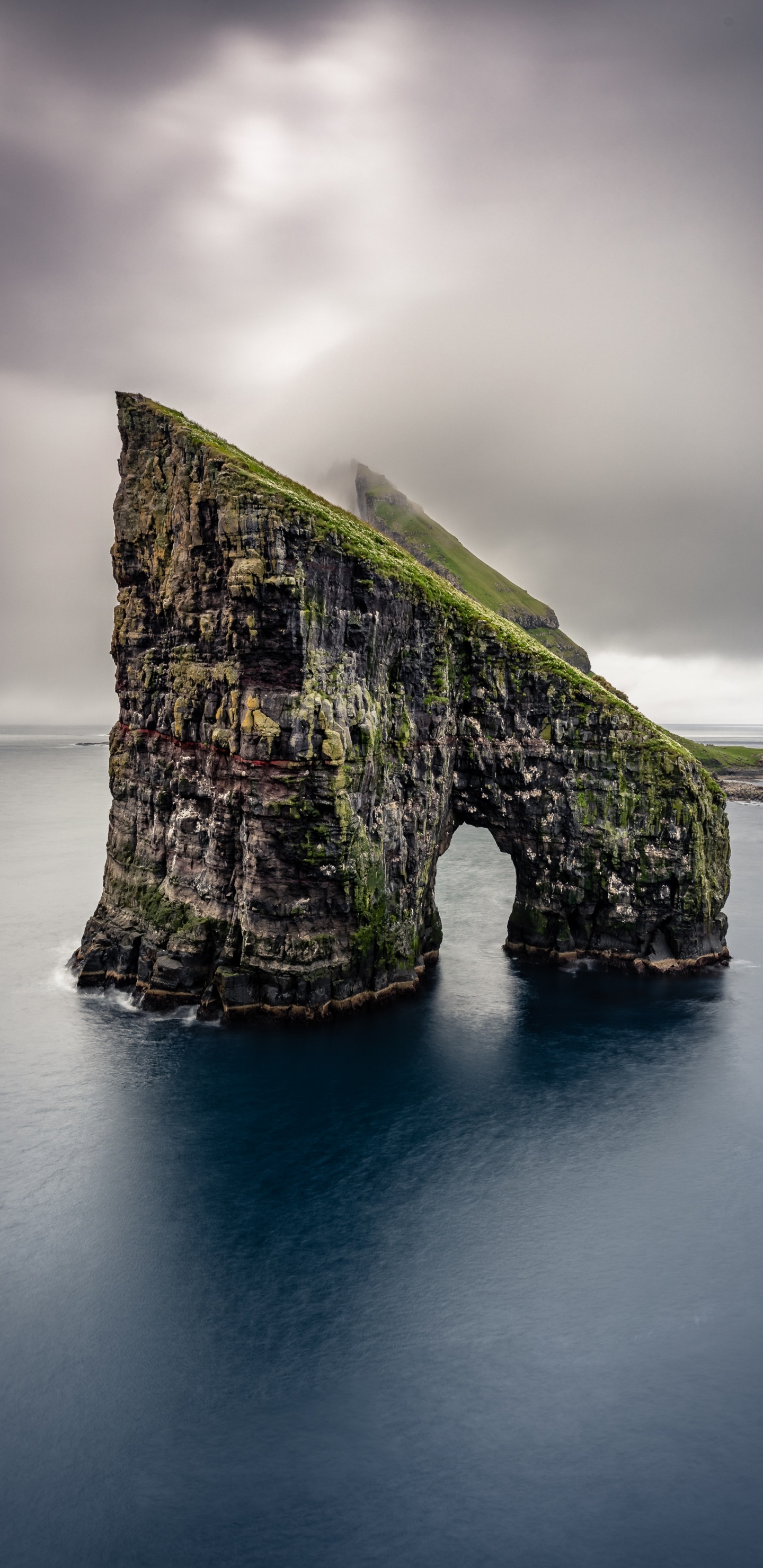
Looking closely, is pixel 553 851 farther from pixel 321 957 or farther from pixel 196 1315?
pixel 196 1315

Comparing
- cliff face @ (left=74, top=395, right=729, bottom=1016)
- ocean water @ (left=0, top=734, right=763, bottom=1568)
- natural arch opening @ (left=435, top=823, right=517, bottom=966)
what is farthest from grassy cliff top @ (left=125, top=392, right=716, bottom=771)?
ocean water @ (left=0, top=734, right=763, bottom=1568)

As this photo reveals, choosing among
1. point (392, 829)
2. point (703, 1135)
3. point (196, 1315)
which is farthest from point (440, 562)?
point (196, 1315)

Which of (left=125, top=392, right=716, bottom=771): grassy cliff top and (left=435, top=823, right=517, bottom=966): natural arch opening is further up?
(left=125, top=392, right=716, bottom=771): grassy cliff top

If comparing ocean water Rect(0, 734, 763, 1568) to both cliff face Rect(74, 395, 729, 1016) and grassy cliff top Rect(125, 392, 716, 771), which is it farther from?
grassy cliff top Rect(125, 392, 716, 771)

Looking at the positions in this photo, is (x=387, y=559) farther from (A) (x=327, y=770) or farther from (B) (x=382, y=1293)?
(B) (x=382, y=1293)

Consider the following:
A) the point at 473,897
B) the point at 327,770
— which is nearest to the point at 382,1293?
the point at 327,770
